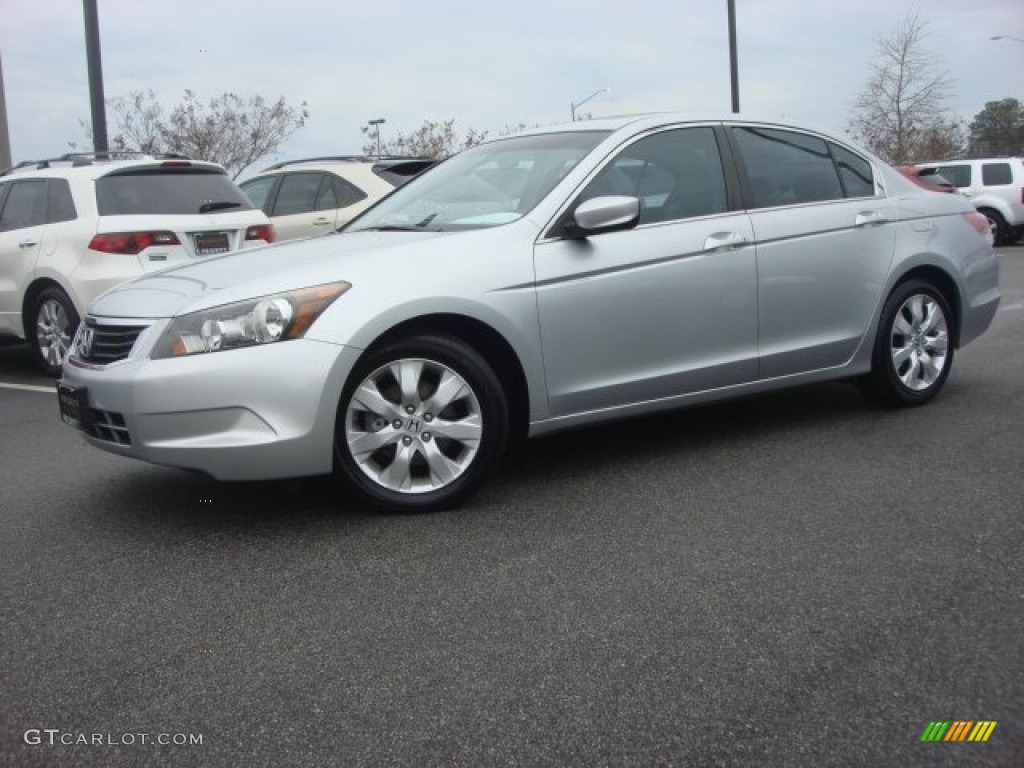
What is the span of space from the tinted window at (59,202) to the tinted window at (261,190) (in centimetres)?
314

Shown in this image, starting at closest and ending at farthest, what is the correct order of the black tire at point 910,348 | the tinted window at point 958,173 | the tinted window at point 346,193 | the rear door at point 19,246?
the black tire at point 910,348 < the rear door at point 19,246 < the tinted window at point 346,193 < the tinted window at point 958,173

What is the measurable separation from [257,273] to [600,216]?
4.66 feet

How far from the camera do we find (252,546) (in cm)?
391

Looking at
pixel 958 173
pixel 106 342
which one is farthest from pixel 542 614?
pixel 958 173

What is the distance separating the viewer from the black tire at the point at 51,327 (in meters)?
7.94

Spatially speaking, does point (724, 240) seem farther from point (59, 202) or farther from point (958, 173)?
point (958, 173)

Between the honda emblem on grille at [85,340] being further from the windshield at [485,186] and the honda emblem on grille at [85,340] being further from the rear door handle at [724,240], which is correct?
the rear door handle at [724,240]

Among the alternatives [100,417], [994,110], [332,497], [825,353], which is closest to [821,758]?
[332,497]

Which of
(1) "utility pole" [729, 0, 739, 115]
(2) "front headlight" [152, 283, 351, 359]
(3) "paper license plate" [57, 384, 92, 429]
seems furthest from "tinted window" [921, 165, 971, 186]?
(3) "paper license plate" [57, 384, 92, 429]

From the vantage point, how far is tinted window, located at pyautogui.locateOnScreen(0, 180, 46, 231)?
8344mm

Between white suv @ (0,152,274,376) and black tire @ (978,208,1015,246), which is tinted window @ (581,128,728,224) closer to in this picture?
white suv @ (0,152,274,376)

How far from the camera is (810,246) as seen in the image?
529 cm

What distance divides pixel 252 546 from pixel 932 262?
3.97m

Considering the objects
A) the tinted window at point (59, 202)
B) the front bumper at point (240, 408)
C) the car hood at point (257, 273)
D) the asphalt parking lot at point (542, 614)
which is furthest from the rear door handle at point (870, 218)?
the tinted window at point (59, 202)
